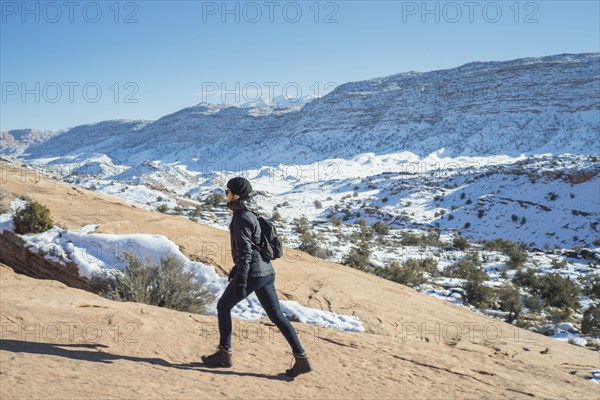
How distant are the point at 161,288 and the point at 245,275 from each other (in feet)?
10.2

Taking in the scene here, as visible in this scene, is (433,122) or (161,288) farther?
(433,122)

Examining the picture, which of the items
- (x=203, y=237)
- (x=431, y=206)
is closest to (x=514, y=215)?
(x=431, y=206)

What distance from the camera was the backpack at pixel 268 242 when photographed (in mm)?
4082

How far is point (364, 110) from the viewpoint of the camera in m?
86.3

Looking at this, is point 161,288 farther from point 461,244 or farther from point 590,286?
point 461,244

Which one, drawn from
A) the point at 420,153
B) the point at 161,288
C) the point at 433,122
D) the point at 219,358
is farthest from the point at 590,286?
the point at 433,122

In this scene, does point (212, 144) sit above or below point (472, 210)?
above

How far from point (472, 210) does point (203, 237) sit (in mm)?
25691

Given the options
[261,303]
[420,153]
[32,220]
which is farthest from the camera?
[420,153]

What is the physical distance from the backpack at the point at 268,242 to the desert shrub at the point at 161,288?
2834 mm

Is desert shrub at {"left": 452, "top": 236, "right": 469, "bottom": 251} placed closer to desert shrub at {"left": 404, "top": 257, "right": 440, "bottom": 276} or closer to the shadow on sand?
desert shrub at {"left": 404, "top": 257, "right": 440, "bottom": 276}

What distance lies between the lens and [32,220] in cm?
845

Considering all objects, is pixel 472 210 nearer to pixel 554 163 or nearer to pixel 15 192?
pixel 554 163

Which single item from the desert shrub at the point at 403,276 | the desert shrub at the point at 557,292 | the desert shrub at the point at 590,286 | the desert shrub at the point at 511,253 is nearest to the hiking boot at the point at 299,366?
the desert shrub at the point at 403,276
